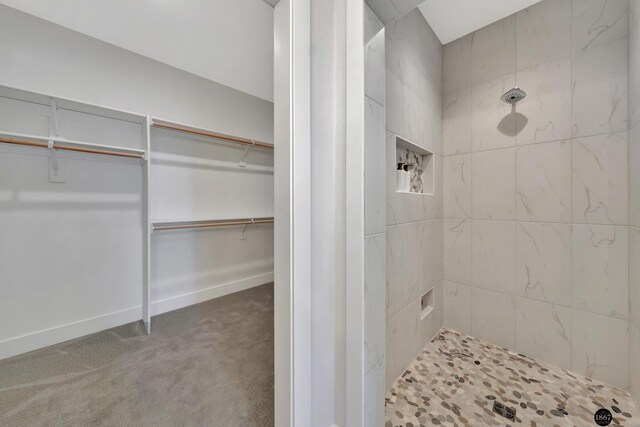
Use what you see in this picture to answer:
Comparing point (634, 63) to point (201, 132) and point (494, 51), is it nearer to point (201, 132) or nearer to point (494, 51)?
point (494, 51)

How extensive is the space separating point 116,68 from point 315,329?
266 centimetres

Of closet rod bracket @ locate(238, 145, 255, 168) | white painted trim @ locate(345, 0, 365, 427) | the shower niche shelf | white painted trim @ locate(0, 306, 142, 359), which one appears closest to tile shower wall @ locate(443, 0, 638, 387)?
the shower niche shelf

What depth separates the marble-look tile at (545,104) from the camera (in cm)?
148

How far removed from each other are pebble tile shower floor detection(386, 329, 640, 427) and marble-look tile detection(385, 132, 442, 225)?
98 centimetres

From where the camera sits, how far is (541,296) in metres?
1.58

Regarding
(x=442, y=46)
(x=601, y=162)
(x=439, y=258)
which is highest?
(x=442, y=46)

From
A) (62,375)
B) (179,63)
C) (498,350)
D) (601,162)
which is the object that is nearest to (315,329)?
(498,350)

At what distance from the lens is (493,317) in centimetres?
178

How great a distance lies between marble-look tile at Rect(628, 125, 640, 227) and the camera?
1.16 meters

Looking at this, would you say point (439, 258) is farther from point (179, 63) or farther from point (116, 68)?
point (116, 68)

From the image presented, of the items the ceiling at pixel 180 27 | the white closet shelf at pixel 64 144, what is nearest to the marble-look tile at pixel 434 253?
the ceiling at pixel 180 27

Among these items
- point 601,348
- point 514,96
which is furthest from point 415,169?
point 601,348

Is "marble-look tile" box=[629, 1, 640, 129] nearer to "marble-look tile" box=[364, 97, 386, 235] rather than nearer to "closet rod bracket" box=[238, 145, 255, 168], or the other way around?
"marble-look tile" box=[364, 97, 386, 235]

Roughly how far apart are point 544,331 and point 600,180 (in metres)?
1.01
